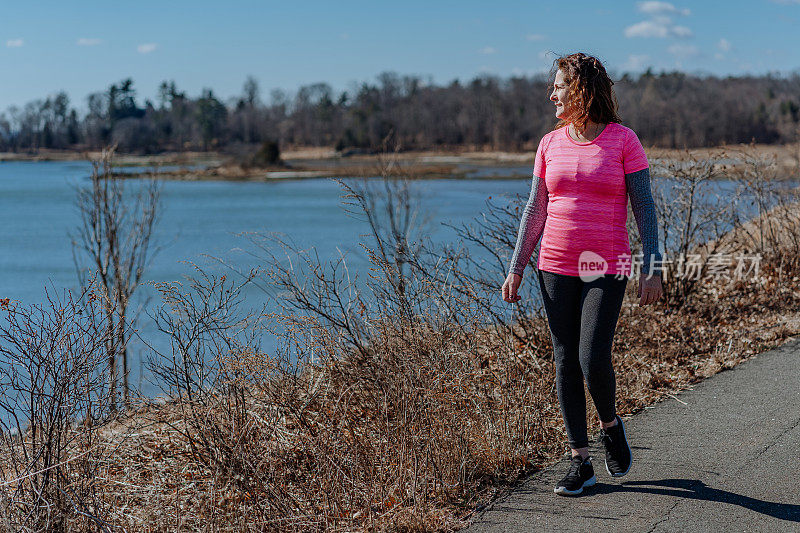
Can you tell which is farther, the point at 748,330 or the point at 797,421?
the point at 748,330

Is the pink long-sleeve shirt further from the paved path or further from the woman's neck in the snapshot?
the paved path

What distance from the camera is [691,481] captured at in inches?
152

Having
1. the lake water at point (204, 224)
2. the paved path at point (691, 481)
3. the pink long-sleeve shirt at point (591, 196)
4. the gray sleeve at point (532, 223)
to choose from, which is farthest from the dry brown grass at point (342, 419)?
the lake water at point (204, 224)

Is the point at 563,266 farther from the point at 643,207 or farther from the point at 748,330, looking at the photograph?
the point at 748,330

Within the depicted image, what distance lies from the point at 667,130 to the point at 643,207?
74394mm

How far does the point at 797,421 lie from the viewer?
471 cm

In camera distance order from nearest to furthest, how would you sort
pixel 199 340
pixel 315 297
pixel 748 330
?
pixel 199 340, pixel 315 297, pixel 748 330

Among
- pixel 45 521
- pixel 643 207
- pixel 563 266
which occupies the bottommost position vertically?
pixel 45 521

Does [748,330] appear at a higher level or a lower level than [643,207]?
lower

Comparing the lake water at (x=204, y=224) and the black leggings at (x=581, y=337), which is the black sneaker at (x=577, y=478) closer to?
the black leggings at (x=581, y=337)

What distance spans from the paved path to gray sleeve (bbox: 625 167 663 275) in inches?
42.1

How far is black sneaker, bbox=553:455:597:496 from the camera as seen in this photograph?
3.72 meters

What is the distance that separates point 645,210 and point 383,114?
112m

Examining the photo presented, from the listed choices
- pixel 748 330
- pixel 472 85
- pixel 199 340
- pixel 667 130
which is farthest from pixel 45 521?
pixel 472 85
